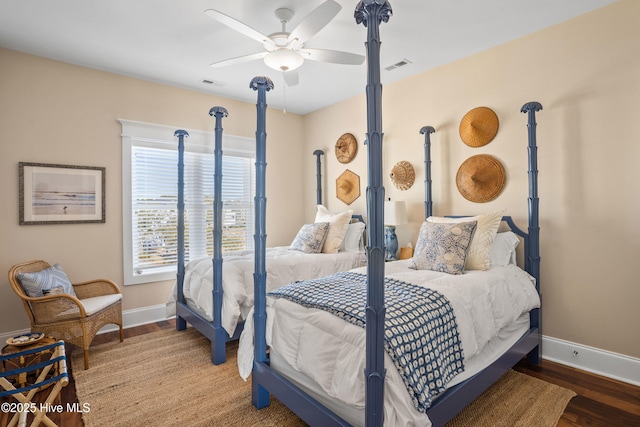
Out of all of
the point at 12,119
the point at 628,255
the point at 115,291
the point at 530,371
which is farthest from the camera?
the point at 115,291

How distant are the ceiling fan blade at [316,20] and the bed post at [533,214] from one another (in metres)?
1.78

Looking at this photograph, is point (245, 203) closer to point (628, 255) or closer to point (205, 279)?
point (205, 279)

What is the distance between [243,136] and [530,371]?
13.2ft

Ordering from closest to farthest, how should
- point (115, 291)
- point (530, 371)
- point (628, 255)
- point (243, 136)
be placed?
point (628, 255) → point (530, 371) → point (115, 291) → point (243, 136)

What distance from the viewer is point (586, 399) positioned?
214 cm

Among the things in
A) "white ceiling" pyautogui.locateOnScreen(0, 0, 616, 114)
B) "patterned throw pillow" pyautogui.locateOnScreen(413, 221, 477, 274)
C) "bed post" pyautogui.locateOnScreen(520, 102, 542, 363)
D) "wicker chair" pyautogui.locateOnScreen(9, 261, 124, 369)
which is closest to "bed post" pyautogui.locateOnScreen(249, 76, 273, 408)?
"white ceiling" pyautogui.locateOnScreen(0, 0, 616, 114)

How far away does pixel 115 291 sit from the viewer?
3.29m

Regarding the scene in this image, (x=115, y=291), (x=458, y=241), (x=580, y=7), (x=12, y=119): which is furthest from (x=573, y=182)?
(x=12, y=119)

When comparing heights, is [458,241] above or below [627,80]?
below

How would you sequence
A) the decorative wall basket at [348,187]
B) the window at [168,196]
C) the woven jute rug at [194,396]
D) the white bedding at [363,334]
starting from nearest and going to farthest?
the white bedding at [363,334] → the woven jute rug at [194,396] → the window at [168,196] → the decorative wall basket at [348,187]

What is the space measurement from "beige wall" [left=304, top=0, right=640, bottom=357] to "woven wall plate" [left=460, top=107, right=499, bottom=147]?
2.2 inches

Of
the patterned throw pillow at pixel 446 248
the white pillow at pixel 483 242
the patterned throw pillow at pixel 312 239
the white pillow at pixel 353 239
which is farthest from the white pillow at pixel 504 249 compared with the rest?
the patterned throw pillow at pixel 312 239

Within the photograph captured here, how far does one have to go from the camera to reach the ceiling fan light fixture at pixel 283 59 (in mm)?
2324

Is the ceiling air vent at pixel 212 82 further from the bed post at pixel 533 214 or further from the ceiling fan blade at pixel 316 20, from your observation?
the bed post at pixel 533 214
